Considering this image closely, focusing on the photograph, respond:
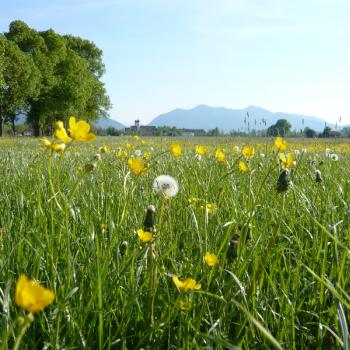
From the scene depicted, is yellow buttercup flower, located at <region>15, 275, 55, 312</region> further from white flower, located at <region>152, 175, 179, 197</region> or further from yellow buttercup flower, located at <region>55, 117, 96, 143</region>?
white flower, located at <region>152, 175, 179, 197</region>

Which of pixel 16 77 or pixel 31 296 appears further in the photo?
pixel 16 77

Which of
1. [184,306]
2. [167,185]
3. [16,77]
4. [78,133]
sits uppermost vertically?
[16,77]

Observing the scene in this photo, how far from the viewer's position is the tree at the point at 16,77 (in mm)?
28578

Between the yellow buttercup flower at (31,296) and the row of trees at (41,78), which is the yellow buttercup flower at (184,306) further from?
the row of trees at (41,78)

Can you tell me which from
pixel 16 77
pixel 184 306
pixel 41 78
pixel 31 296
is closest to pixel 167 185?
pixel 184 306

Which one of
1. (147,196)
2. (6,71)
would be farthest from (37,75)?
(147,196)

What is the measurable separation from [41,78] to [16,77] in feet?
10.9

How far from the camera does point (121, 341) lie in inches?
40.7

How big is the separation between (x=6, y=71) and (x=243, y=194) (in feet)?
95.7

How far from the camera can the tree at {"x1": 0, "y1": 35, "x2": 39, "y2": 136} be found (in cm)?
2858

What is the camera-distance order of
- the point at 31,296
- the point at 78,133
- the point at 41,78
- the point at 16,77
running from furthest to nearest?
1. the point at 41,78
2. the point at 16,77
3. the point at 78,133
4. the point at 31,296

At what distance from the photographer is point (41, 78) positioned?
1265 inches

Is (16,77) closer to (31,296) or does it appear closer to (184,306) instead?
(184,306)

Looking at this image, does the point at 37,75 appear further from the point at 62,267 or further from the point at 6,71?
the point at 62,267
